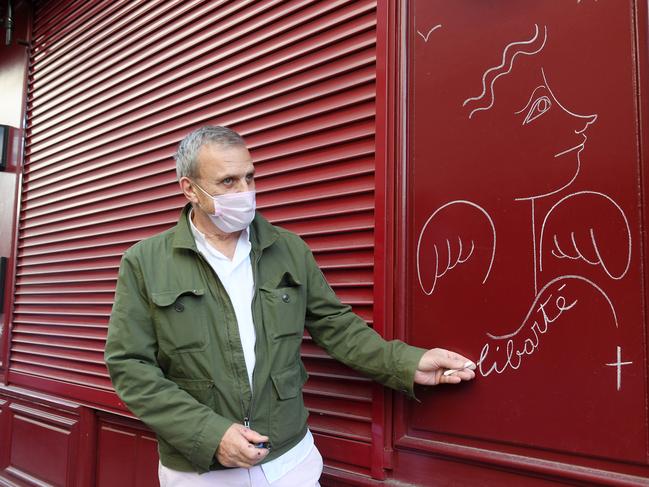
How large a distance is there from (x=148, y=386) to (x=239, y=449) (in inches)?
Result: 15.5

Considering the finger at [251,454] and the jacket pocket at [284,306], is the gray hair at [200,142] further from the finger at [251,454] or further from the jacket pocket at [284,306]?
the finger at [251,454]

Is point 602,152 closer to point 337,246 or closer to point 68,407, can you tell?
point 337,246

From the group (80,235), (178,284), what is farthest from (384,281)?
(80,235)

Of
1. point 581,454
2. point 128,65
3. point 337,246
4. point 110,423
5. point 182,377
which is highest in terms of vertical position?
point 128,65

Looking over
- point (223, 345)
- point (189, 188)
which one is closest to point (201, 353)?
point (223, 345)

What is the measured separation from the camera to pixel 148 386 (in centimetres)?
207

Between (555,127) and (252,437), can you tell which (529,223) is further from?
(252,437)

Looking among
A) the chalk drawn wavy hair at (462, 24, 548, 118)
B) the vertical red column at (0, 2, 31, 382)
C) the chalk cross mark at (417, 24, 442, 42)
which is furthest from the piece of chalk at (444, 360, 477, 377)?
the vertical red column at (0, 2, 31, 382)

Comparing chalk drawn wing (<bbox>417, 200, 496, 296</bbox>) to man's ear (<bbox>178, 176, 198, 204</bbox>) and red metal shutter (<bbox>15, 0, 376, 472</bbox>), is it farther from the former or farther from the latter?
man's ear (<bbox>178, 176, 198, 204</bbox>)

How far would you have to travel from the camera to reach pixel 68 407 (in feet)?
14.7

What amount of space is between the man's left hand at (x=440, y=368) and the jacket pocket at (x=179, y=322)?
2.63 ft

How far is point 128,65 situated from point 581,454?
3.78 meters

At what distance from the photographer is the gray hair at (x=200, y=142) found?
232 cm

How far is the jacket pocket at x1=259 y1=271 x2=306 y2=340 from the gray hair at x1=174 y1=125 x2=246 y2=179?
541 millimetres
